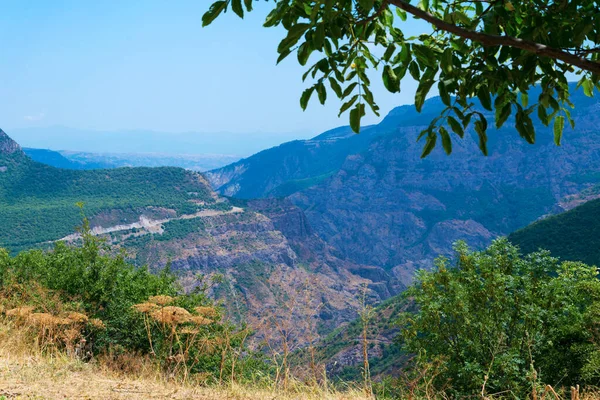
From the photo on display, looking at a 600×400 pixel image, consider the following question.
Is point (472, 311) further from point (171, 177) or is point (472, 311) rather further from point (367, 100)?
point (171, 177)

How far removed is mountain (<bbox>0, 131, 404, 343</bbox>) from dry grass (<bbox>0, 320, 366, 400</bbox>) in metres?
79.4

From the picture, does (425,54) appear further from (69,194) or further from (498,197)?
(498,197)

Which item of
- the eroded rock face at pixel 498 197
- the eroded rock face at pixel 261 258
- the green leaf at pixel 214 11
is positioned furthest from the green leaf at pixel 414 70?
the eroded rock face at pixel 498 197

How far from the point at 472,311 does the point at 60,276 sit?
11.0 meters

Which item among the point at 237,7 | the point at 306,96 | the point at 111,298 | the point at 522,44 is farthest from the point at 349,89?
the point at 111,298

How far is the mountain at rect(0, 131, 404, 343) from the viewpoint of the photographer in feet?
310

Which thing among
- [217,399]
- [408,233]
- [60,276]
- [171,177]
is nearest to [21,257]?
[60,276]

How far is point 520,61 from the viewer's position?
2.29 metres

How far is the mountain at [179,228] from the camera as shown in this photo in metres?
94.6

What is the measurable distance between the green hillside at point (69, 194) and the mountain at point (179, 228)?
24 centimetres

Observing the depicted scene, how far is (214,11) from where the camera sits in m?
2.10

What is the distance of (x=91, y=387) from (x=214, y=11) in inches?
139

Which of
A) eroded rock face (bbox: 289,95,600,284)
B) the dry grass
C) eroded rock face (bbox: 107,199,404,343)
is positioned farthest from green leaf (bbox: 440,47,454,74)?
eroded rock face (bbox: 289,95,600,284)

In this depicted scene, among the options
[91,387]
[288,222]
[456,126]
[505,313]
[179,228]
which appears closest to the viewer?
[456,126]
